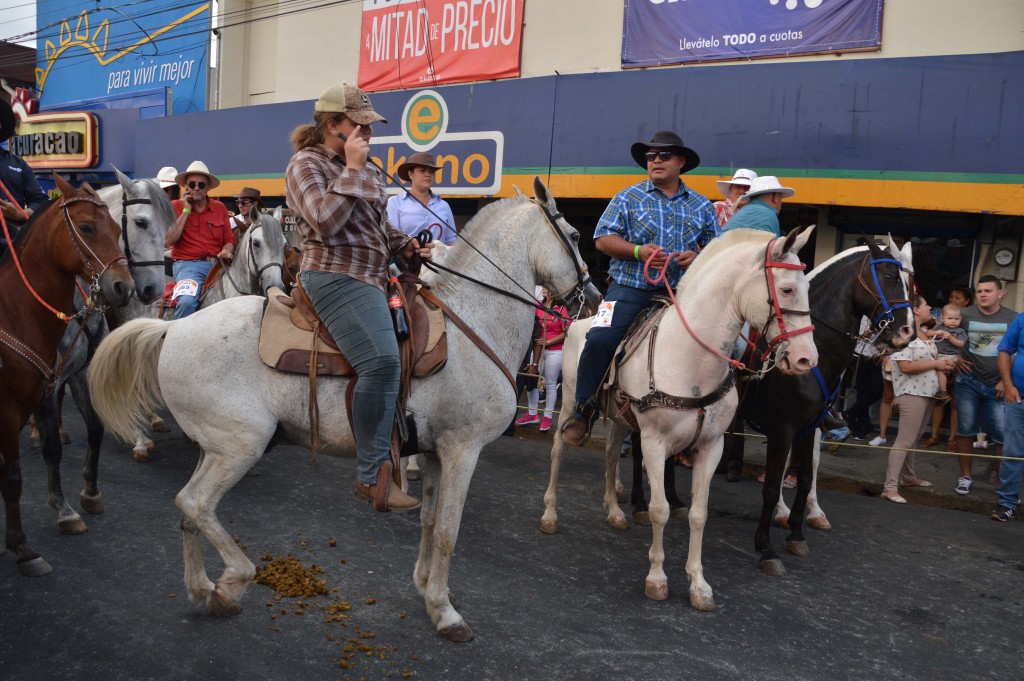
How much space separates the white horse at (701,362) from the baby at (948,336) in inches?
175

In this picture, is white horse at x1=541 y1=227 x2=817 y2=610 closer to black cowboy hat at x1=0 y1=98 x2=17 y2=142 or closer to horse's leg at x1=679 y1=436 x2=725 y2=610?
horse's leg at x1=679 y1=436 x2=725 y2=610

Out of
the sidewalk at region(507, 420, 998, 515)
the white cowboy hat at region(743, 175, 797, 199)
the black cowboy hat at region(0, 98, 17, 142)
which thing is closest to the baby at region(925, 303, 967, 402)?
the sidewalk at region(507, 420, 998, 515)

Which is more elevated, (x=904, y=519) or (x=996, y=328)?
(x=996, y=328)

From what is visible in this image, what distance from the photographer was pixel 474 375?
4.12m

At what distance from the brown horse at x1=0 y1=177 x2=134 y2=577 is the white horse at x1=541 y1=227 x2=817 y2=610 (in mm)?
3222

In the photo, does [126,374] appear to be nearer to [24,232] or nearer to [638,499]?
[24,232]

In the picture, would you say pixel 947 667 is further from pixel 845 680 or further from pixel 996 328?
pixel 996 328

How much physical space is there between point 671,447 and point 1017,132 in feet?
20.3

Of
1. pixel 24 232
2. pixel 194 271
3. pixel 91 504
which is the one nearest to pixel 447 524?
pixel 91 504

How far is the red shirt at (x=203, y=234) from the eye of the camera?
807cm

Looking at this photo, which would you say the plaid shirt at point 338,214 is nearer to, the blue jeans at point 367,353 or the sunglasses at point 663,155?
the blue jeans at point 367,353

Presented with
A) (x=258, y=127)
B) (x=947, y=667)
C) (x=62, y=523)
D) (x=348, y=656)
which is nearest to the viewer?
(x=348, y=656)

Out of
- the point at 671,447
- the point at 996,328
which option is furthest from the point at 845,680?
the point at 996,328

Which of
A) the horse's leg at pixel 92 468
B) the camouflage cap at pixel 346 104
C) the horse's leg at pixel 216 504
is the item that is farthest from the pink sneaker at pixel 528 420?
the camouflage cap at pixel 346 104
